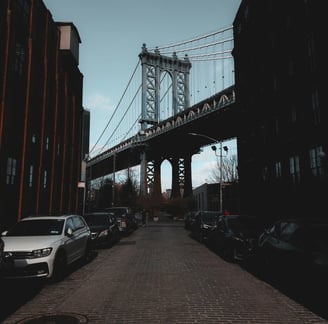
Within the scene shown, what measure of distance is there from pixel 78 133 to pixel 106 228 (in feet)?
83.5

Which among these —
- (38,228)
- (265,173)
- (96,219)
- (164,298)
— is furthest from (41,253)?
(265,173)

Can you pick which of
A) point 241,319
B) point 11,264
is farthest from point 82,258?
point 241,319

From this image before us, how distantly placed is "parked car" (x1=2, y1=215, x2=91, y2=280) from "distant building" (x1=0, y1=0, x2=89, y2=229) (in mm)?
13350

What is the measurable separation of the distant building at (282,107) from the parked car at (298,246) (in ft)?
29.3

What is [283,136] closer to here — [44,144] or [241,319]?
[44,144]

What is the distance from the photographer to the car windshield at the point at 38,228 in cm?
935

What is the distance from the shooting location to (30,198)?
2617 cm

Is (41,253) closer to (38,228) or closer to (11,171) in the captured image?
(38,228)

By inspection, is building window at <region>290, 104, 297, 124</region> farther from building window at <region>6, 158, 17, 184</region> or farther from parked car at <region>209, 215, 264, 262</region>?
building window at <region>6, 158, 17, 184</region>

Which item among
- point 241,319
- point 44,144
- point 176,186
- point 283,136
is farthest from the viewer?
point 176,186

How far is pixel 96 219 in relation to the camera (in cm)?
1692

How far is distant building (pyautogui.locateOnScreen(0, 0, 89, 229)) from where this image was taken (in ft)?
74.2

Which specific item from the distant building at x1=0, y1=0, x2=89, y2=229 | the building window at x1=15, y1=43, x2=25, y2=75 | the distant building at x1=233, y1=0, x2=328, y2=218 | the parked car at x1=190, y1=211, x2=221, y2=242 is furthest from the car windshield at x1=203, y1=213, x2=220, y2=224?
the building window at x1=15, y1=43, x2=25, y2=75

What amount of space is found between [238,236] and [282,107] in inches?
662
